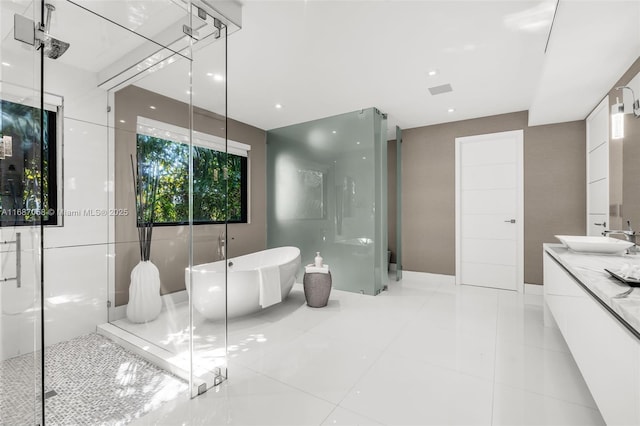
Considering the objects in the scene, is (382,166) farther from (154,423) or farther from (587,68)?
(154,423)

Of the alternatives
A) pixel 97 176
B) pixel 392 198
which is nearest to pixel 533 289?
pixel 392 198

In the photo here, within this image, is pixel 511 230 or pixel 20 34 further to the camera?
pixel 511 230

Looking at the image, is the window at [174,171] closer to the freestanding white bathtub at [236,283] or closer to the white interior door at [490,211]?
the freestanding white bathtub at [236,283]

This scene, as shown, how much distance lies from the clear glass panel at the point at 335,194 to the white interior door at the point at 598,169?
240 cm

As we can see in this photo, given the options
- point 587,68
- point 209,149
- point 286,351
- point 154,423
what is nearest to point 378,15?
point 209,149

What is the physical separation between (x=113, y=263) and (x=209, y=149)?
99cm

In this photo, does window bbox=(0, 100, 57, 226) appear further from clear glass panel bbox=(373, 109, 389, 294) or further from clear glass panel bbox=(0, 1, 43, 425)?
clear glass panel bbox=(373, 109, 389, 294)

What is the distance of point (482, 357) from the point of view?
7.50 feet

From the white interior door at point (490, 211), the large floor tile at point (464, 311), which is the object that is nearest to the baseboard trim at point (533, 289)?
the white interior door at point (490, 211)

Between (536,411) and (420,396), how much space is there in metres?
→ 0.64

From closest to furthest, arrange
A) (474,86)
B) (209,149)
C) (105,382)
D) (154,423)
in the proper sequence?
(154,423)
(105,382)
(209,149)
(474,86)

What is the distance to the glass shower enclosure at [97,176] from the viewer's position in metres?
1.28

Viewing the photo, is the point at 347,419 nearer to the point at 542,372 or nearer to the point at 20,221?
the point at 542,372

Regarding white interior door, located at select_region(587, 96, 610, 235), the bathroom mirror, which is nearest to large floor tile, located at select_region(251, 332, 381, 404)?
the bathroom mirror
